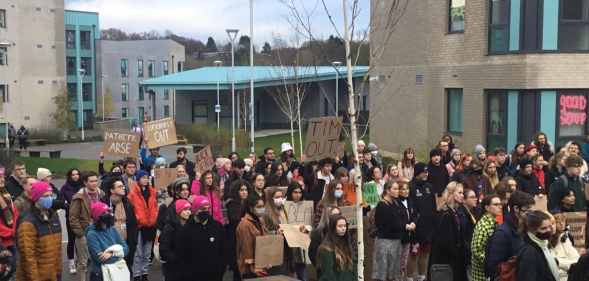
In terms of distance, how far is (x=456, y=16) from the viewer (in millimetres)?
25281

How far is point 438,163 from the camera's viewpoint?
45.0ft

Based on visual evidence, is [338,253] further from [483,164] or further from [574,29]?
[574,29]

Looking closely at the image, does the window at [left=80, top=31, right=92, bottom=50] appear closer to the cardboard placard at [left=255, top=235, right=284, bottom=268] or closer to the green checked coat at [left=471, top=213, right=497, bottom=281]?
the cardboard placard at [left=255, top=235, right=284, bottom=268]

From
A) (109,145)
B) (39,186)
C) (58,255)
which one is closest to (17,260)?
(58,255)

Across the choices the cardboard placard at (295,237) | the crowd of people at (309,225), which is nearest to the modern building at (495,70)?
the crowd of people at (309,225)

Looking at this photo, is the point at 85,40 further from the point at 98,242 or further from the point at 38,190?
the point at 98,242

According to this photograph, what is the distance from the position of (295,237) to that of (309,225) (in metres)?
0.77

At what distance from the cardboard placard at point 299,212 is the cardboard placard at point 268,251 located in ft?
3.40

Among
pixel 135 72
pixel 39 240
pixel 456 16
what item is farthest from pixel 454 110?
pixel 135 72

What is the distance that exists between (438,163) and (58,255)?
7.23m

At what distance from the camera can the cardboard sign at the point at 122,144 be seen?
1596 cm

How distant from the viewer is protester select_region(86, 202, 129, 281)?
816cm

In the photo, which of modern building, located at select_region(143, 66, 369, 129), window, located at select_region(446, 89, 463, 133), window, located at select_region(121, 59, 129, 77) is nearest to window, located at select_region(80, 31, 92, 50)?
window, located at select_region(121, 59, 129, 77)

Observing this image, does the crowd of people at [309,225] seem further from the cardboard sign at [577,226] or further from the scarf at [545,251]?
the cardboard sign at [577,226]
